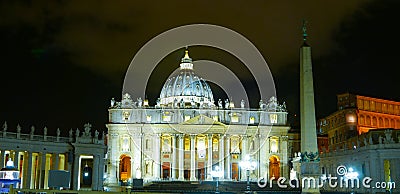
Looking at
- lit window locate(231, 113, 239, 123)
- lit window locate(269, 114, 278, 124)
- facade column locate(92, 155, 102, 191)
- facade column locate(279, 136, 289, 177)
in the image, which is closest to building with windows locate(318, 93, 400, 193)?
facade column locate(279, 136, 289, 177)

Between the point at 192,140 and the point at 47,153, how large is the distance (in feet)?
127

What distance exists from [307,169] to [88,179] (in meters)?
61.9

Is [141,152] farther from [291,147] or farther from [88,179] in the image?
[291,147]

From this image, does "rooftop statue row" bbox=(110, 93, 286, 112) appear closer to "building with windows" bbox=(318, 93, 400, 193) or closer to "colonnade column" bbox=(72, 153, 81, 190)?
"building with windows" bbox=(318, 93, 400, 193)

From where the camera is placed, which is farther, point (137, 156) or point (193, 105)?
point (193, 105)

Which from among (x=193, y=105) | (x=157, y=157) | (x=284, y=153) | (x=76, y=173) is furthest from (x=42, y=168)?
(x=284, y=153)

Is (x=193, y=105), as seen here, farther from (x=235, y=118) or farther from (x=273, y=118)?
(x=273, y=118)

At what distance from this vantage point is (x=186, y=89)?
111688 mm

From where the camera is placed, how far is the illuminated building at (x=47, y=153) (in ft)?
175

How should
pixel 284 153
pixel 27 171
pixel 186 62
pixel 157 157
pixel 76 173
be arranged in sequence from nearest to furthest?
pixel 27 171 → pixel 76 173 → pixel 157 157 → pixel 284 153 → pixel 186 62

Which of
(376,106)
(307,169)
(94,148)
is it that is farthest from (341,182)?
(376,106)

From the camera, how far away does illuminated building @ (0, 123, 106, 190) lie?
5322 cm

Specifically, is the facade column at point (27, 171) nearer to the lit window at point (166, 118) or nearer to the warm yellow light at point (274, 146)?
the lit window at point (166, 118)

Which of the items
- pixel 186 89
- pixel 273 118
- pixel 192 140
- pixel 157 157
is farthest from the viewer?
pixel 186 89
